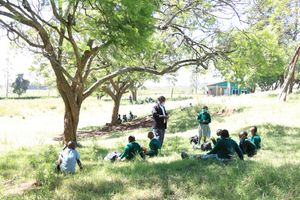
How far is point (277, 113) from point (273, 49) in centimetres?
686

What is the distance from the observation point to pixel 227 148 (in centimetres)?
977

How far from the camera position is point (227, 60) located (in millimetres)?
17641

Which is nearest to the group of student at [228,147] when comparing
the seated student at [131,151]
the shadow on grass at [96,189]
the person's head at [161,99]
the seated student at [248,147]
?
the seated student at [248,147]

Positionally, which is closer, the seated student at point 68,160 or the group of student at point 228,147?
the seated student at point 68,160

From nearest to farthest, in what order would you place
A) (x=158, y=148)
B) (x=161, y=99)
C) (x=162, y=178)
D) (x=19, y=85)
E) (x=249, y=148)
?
(x=162, y=178), (x=249, y=148), (x=158, y=148), (x=161, y=99), (x=19, y=85)

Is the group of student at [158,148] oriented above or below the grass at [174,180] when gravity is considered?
above

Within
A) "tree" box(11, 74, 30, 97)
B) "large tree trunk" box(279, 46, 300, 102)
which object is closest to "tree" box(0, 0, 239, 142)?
"large tree trunk" box(279, 46, 300, 102)

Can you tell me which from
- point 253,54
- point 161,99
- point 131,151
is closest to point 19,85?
point 253,54

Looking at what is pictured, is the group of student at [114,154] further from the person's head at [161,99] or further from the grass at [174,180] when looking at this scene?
the person's head at [161,99]

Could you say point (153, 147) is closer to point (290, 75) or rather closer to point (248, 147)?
point (248, 147)

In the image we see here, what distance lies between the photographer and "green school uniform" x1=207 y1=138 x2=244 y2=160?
31.9ft

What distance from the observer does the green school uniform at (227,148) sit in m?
9.73

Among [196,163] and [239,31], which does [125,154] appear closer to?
[196,163]

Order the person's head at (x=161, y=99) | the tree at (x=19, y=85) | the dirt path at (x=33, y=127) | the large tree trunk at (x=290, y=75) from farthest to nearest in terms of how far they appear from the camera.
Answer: the tree at (x=19, y=85) → the large tree trunk at (x=290, y=75) → the dirt path at (x=33, y=127) → the person's head at (x=161, y=99)
